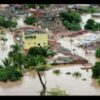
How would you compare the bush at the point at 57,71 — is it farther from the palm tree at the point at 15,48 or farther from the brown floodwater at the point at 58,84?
the palm tree at the point at 15,48

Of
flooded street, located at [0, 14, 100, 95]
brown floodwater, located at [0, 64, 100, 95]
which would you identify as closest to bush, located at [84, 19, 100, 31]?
flooded street, located at [0, 14, 100, 95]

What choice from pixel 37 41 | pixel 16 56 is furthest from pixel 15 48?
pixel 37 41

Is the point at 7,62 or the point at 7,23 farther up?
the point at 7,23

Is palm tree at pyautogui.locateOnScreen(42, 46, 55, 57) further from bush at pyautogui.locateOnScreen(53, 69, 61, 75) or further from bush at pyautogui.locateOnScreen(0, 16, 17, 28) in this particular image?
bush at pyautogui.locateOnScreen(0, 16, 17, 28)

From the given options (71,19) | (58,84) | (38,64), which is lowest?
(58,84)

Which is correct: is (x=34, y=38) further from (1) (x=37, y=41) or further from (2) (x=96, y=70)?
(2) (x=96, y=70)
